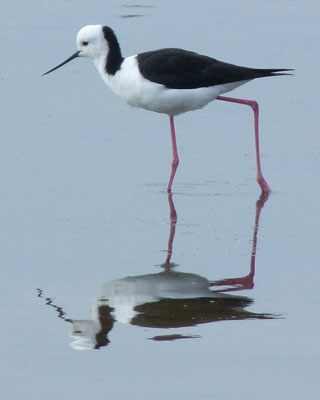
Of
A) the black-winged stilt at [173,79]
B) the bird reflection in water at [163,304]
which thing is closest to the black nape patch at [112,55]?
the black-winged stilt at [173,79]

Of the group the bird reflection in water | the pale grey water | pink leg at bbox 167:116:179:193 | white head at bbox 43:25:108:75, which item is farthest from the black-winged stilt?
the bird reflection in water

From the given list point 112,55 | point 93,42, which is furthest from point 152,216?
point 93,42

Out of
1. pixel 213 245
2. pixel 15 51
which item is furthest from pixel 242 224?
pixel 15 51

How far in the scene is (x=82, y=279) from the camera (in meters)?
6.06

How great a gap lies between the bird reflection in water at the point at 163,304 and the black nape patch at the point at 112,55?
243cm

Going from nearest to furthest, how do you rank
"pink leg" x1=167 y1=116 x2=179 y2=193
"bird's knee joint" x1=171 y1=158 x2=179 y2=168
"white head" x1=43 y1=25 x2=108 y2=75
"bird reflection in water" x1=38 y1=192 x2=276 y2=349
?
"bird reflection in water" x1=38 y1=192 x2=276 y2=349 < "pink leg" x1=167 y1=116 x2=179 y2=193 < "bird's knee joint" x1=171 y1=158 x2=179 y2=168 < "white head" x1=43 y1=25 x2=108 y2=75

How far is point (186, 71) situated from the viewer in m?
8.16

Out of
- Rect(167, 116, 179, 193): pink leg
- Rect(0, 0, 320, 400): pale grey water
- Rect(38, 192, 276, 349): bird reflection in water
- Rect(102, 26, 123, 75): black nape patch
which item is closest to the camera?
Rect(0, 0, 320, 400): pale grey water

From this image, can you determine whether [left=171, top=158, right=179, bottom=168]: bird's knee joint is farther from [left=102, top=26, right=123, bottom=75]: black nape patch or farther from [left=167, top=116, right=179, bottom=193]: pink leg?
[left=102, top=26, right=123, bottom=75]: black nape patch

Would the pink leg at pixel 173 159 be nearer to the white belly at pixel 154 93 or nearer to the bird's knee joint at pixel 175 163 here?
the bird's knee joint at pixel 175 163

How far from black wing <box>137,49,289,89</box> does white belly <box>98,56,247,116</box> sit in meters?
0.04

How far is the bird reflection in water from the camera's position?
543cm

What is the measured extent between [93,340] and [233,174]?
118 inches

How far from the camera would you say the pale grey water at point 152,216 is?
5.02m
